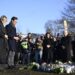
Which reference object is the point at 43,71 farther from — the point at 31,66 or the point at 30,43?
the point at 30,43

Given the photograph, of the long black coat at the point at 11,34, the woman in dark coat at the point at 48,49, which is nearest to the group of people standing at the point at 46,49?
the woman in dark coat at the point at 48,49

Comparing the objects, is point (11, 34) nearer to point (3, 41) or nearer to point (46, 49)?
point (3, 41)

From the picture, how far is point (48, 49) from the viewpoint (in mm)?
18578

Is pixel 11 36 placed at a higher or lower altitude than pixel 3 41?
higher

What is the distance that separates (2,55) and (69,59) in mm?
4833

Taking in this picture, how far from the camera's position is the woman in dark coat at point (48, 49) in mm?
18448

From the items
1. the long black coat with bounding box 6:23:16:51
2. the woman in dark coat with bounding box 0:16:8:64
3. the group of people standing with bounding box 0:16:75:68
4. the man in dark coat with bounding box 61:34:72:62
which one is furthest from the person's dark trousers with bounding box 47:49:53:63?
the woman in dark coat with bounding box 0:16:8:64

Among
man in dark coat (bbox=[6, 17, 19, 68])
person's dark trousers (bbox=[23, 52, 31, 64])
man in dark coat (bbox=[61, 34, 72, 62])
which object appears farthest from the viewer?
person's dark trousers (bbox=[23, 52, 31, 64])

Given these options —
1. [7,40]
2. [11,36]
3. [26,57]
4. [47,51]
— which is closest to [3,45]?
[7,40]

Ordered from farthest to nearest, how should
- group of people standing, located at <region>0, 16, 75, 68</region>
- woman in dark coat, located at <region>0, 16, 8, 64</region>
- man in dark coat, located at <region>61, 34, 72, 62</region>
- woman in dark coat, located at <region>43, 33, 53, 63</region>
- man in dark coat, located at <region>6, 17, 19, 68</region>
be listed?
1. woman in dark coat, located at <region>43, 33, 53, 63</region>
2. group of people standing, located at <region>0, 16, 75, 68</region>
3. man in dark coat, located at <region>61, 34, 72, 62</region>
4. man in dark coat, located at <region>6, 17, 19, 68</region>
5. woman in dark coat, located at <region>0, 16, 8, 64</region>

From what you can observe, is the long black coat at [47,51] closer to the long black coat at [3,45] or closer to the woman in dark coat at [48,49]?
the woman in dark coat at [48,49]

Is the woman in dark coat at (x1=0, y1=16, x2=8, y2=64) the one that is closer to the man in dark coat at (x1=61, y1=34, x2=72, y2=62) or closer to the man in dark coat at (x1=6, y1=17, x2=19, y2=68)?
the man in dark coat at (x1=6, y1=17, x2=19, y2=68)

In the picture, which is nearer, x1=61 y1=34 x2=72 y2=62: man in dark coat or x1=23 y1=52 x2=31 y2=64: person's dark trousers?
x1=61 y1=34 x2=72 y2=62: man in dark coat

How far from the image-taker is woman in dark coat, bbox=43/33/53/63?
726 inches
